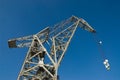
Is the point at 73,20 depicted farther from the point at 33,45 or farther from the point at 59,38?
the point at 33,45

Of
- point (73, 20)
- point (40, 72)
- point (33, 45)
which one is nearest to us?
point (40, 72)

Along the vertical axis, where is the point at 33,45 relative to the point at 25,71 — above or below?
above

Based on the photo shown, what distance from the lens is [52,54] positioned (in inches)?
1863

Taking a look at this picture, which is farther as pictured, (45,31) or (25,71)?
(45,31)

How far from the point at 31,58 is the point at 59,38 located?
5521mm

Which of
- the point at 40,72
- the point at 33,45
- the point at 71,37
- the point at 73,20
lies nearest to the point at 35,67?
the point at 40,72

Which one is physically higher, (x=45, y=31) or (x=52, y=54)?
(x=45, y=31)

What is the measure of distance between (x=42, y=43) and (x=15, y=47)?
4.96 metres

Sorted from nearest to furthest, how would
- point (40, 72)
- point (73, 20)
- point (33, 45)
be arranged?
point (40, 72) → point (33, 45) → point (73, 20)

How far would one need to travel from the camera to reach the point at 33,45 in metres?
47.9

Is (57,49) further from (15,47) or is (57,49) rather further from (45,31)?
(15,47)

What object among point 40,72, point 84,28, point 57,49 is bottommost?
point 40,72

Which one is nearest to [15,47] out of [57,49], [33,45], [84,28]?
[33,45]

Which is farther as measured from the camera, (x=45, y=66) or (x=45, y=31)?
(x=45, y=31)
